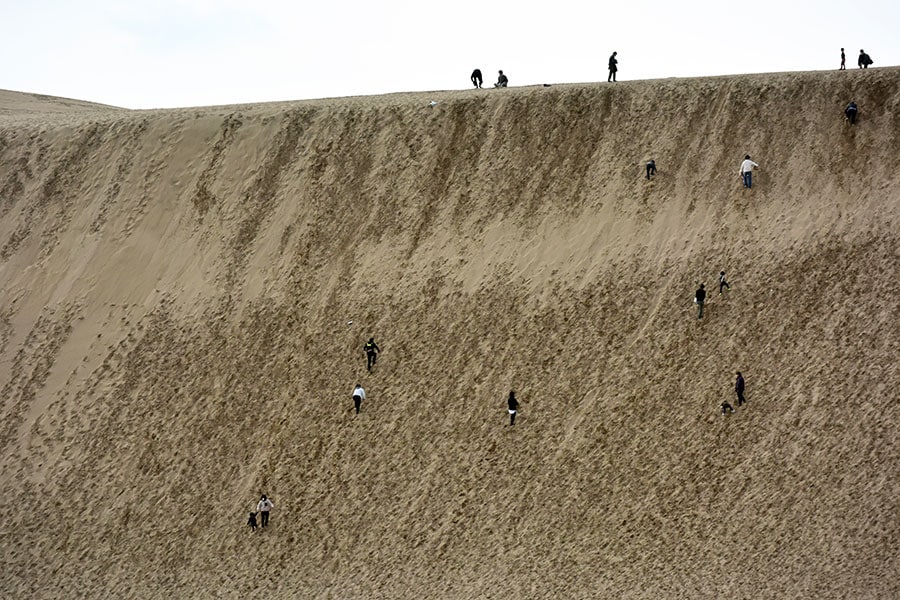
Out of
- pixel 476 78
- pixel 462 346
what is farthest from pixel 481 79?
pixel 462 346

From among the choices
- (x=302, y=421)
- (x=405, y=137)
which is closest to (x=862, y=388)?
(x=302, y=421)

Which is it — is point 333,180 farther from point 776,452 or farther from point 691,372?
point 776,452

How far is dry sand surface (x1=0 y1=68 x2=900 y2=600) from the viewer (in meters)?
26.8

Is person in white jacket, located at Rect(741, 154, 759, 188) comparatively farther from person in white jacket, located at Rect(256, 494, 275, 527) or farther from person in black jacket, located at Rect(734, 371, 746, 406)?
person in white jacket, located at Rect(256, 494, 275, 527)

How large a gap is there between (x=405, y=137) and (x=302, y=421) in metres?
12.4

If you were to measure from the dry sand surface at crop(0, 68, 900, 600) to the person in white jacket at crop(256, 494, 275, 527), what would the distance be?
0.29 metres

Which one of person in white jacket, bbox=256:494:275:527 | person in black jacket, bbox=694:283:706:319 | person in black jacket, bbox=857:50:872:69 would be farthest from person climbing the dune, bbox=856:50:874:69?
person in white jacket, bbox=256:494:275:527

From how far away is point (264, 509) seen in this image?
28828 millimetres

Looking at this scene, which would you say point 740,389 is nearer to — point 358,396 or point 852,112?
point 358,396

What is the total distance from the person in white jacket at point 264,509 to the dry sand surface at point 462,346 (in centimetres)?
29

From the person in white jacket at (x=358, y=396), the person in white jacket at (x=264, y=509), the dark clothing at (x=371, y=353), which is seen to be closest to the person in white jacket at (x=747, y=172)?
the dark clothing at (x=371, y=353)

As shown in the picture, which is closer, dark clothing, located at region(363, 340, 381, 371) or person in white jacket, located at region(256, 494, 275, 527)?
person in white jacket, located at region(256, 494, 275, 527)

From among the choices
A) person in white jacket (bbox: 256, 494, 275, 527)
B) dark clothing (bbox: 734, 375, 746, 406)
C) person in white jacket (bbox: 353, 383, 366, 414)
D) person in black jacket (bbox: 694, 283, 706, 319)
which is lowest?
person in white jacket (bbox: 256, 494, 275, 527)

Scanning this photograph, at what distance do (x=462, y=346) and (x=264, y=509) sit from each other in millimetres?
7387
